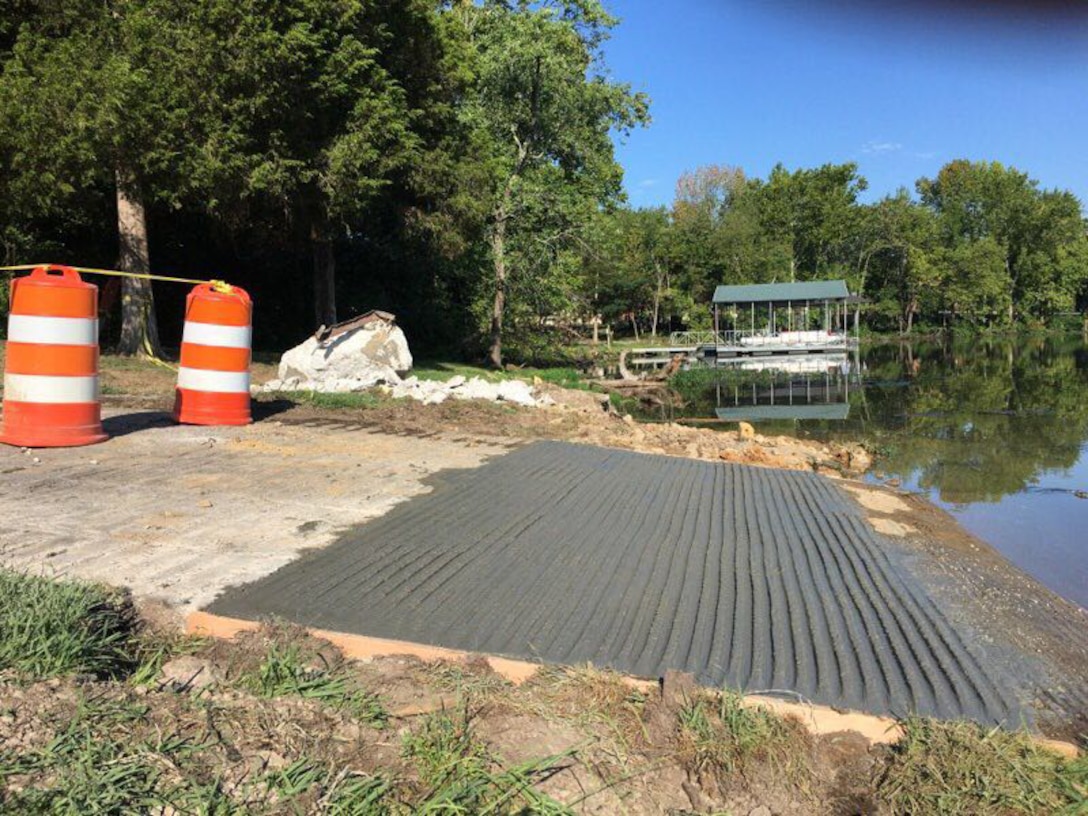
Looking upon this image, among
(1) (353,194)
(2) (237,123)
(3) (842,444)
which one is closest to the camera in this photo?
(2) (237,123)

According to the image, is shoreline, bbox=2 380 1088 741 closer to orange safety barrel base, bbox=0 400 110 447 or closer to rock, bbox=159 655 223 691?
orange safety barrel base, bbox=0 400 110 447

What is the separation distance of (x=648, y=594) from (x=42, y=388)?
18.9 ft

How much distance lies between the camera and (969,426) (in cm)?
1975

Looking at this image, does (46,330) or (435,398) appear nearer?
(46,330)

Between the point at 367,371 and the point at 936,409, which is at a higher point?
the point at 367,371

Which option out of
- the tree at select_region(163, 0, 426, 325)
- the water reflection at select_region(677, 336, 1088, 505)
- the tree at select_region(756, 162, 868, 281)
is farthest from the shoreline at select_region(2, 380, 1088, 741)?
the tree at select_region(756, 162, 868, 281)

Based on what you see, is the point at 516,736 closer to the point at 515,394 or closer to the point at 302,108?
the point at 515,394

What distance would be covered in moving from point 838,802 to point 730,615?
5.37ft

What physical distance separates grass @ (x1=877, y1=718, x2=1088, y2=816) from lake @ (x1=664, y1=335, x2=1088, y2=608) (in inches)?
213

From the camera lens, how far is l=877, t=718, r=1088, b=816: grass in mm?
2709

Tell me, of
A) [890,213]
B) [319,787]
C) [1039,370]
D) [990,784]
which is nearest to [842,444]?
[990,784]

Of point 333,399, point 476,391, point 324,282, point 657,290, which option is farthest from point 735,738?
point 657,290

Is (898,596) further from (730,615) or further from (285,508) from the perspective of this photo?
(285,508)

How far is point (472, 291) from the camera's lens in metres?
31.8
